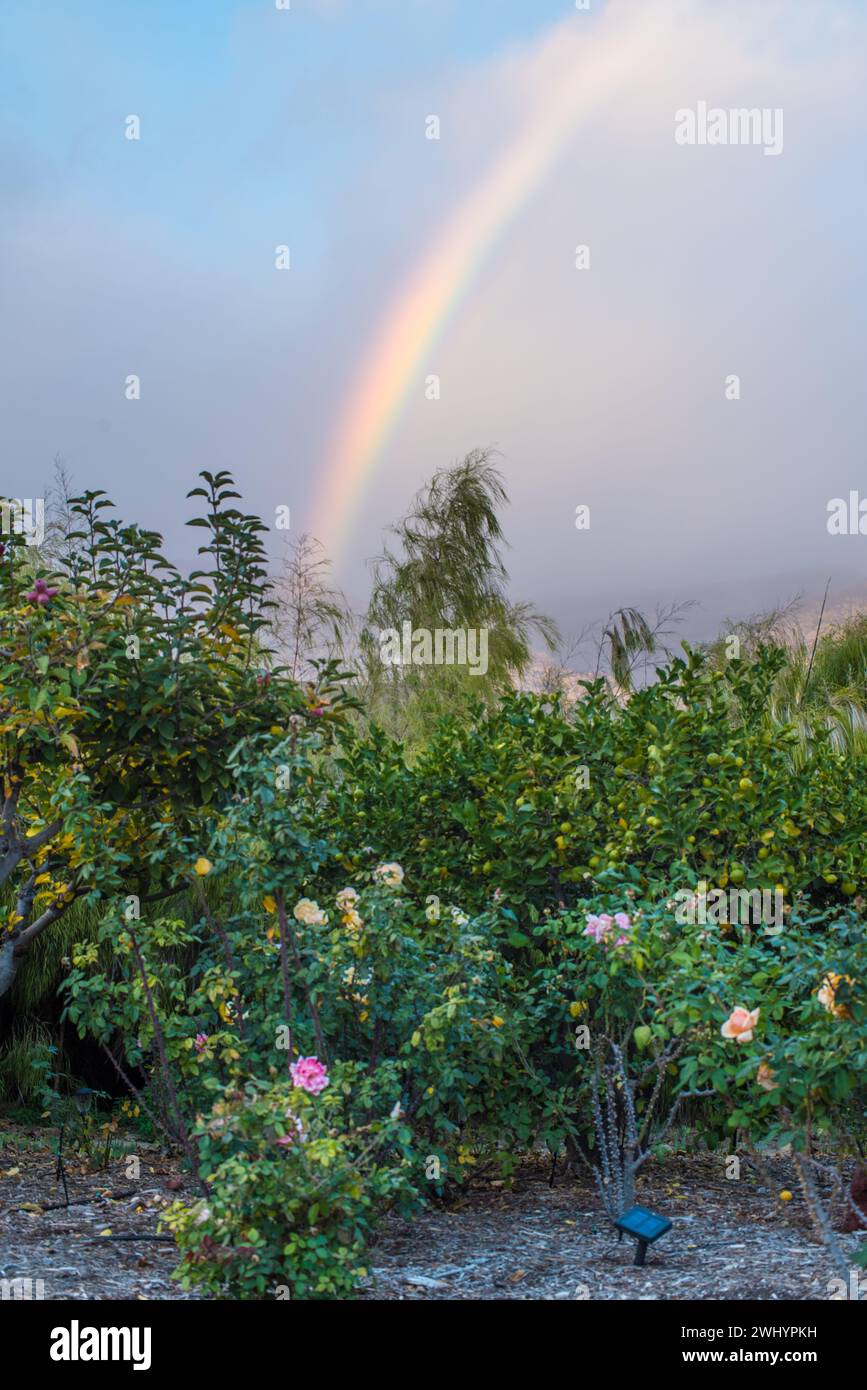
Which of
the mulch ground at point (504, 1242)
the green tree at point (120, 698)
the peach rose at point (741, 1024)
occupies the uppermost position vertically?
the green tree at point (120, 698)

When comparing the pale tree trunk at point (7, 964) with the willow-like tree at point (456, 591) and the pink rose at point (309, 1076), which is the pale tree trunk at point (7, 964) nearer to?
the pink rose at point (309, 1076)

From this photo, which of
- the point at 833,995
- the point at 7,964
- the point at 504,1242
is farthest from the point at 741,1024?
the point at 7,964

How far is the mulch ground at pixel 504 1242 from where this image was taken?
377cm

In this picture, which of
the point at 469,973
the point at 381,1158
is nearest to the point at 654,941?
the point at 469,973

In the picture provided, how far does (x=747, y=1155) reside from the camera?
5.93 meters

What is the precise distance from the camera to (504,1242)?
4340 millimetres

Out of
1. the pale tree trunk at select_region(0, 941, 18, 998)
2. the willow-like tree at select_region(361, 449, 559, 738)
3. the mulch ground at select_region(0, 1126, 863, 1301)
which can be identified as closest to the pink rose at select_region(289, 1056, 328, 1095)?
the mulch ground at select_region(0, 1126, 863, 1301)

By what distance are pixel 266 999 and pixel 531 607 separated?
9.94 meters

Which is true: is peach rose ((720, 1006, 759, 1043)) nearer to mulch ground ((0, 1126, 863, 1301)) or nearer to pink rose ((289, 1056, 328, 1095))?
mulch ground ((0, 1126, 863, 1301))

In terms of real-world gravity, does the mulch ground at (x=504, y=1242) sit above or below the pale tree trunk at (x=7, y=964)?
below

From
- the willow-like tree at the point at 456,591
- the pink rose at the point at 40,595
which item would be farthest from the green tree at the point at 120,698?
the willow-like tree at the point at 456,591

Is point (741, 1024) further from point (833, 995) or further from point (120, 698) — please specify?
point (120, 698)

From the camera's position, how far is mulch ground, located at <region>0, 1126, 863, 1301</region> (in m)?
3.77
